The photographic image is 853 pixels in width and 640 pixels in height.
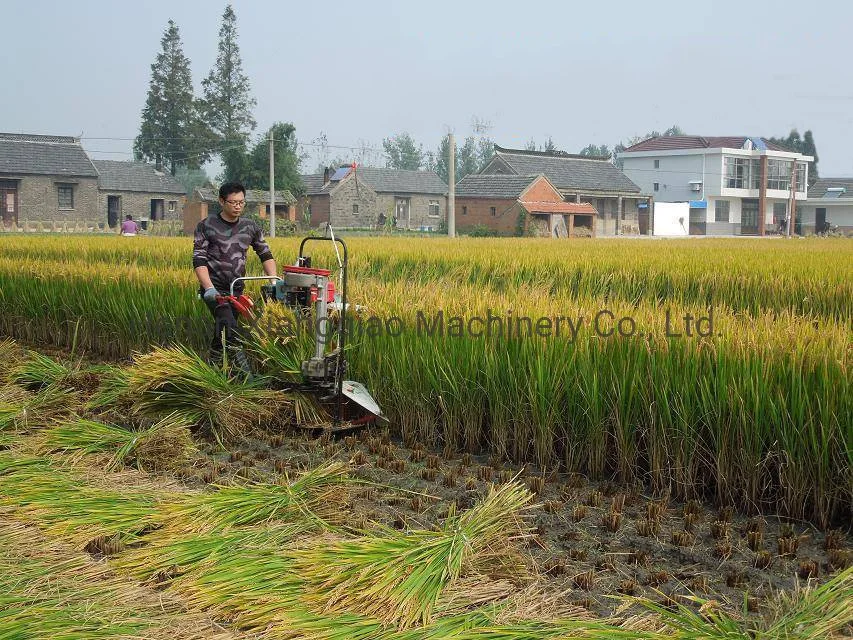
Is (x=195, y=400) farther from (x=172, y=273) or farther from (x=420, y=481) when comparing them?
(x=172, y=273)

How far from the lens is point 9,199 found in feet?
165

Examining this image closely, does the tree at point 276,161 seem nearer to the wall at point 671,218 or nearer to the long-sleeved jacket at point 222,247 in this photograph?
the wall at point 671,218

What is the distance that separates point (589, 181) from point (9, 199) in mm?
33168

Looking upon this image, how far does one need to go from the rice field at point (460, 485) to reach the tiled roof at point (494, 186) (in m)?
44.6

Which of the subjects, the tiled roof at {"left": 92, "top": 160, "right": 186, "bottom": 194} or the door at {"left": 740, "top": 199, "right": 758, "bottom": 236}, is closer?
the tiled roof at {"left": 92, "top": 160, "right": 186, "bottom": 194}

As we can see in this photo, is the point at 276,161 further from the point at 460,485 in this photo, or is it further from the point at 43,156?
the point at 460,485

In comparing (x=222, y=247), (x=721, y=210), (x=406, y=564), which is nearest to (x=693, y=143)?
(x=721, y=210)

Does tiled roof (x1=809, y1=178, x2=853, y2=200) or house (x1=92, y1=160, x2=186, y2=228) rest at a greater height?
tiled roof (x1=809, y1=178, x2=853, y2=200)

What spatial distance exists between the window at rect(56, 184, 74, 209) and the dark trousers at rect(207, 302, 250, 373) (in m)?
48.9

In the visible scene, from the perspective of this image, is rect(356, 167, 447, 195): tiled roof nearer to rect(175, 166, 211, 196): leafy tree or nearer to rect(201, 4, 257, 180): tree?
rect(201, 4, 257, 180): tree

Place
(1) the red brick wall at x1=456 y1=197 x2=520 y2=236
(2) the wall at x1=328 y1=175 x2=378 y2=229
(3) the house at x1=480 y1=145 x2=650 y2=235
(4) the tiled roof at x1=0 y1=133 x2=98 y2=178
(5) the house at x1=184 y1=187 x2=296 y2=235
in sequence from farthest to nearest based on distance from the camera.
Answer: (3) the house at x1=480 y1=145 x2=650 y2=235 < (2) the wall at x1=328 y1=175 x2=378 y2=229 < (4) the tiled roof at x1=0 y1=133 x2=98 y2=178 < (1) the red brick wall at x1=456 y1=197 x2=520 y2=236 < (5) the house at x1=184 y1=187 x2=296 y2=235

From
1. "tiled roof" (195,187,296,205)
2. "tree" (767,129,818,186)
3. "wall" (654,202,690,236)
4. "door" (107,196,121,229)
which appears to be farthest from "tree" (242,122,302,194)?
"tree" (767,129,818,186)

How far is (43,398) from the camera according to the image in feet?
21.7

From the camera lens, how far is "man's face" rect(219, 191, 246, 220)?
680 centimetres
